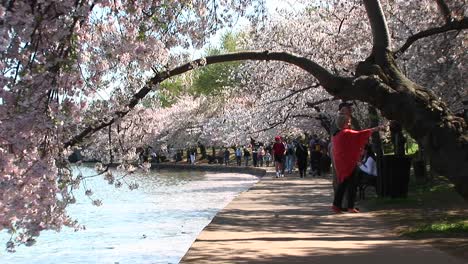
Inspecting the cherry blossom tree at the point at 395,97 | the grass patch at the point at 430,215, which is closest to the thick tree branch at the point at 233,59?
the cherry blossom tree at the point at 395,97

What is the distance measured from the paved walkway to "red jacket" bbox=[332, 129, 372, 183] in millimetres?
1227

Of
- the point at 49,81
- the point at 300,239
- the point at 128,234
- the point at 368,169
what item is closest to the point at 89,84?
the point at 49,81

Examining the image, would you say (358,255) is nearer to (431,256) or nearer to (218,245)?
(431,256)

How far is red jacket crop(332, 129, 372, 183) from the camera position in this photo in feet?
29.3

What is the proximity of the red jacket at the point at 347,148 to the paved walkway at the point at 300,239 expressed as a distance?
1227mm

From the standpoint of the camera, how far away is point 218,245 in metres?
11.2

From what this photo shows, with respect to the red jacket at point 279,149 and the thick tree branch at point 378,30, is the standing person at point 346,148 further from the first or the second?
the red jacket at point 279,149

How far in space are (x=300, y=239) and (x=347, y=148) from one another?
2.98m

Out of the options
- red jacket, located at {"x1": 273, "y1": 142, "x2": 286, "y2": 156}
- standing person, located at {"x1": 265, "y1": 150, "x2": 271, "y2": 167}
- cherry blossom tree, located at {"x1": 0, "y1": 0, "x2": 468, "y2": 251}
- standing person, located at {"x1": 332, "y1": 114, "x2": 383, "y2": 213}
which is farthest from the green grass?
standing person, located at {"x1": 265, "y1": 150, "x2": 271, "y2": 167}

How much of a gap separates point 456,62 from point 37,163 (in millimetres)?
13243

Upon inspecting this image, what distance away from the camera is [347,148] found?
9086 mm

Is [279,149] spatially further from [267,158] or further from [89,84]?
[89,84]

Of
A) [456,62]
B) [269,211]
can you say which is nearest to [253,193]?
[269,211]

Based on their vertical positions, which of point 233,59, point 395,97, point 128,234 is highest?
point 233,59
